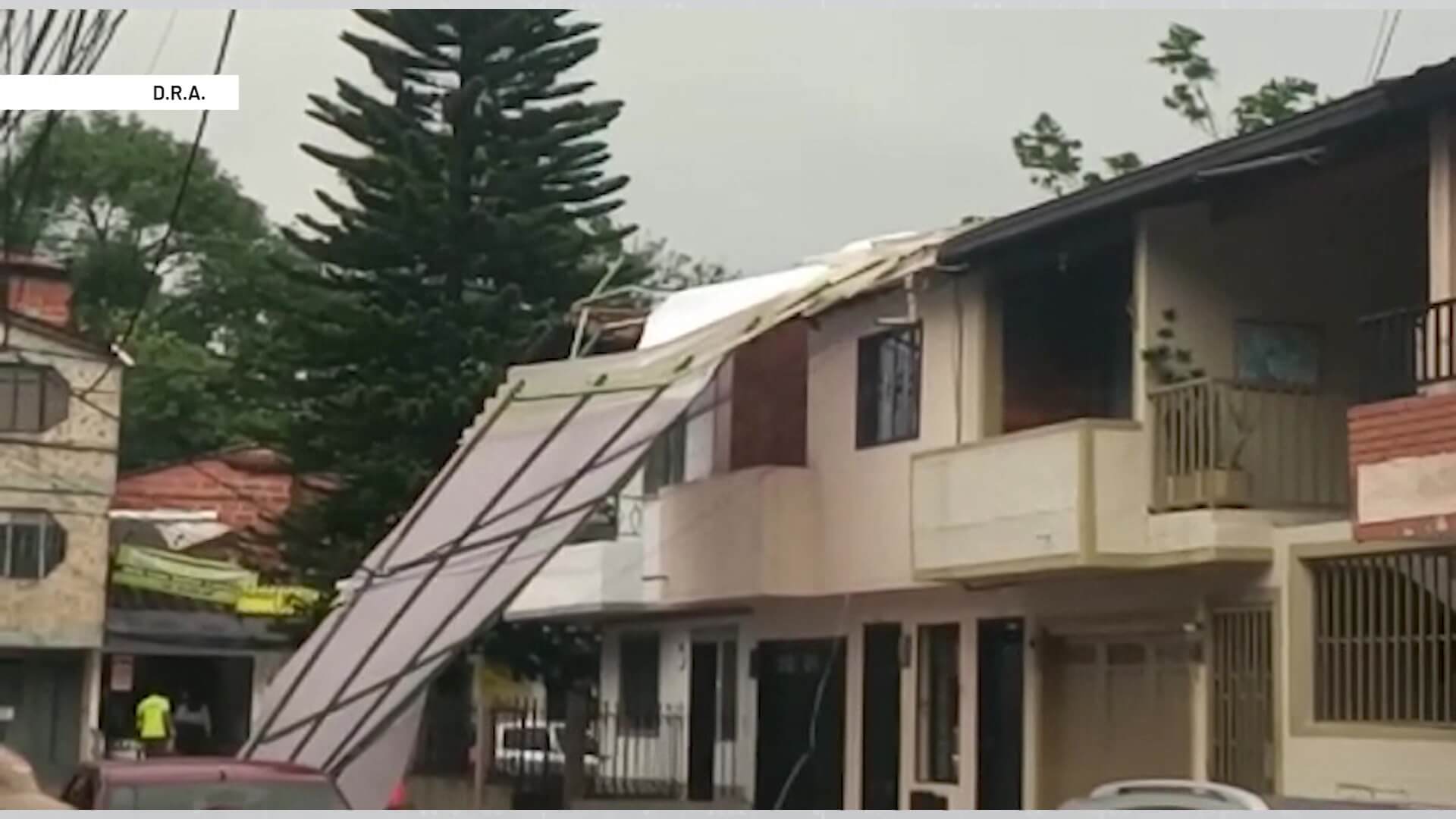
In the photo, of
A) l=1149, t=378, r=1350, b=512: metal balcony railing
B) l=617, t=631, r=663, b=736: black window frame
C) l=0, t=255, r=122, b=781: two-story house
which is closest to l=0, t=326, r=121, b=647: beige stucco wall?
l=0, t=255, r=122, b=781: two-story house

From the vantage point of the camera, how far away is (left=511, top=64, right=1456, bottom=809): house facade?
51.9ft

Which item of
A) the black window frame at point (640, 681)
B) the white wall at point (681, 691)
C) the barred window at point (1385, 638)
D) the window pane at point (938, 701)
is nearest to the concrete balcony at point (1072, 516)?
the barred window at point (1385, 638)

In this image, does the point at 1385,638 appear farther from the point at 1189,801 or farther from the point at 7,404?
the point at 7,404

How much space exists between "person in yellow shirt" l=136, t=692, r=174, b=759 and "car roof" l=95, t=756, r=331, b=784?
57.2 ft

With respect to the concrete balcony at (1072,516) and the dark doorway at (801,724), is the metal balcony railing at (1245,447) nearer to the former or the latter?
the concrete balcony at (1072,516)

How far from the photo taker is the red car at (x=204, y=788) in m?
13.0

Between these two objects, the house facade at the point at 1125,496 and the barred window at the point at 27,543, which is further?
the barred window at the point at 27,543

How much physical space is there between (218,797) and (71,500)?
2123 cm

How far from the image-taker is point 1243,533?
1705cm

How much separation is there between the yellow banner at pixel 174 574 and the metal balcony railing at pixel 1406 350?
2005 cm

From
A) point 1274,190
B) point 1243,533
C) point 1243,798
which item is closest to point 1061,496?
point 1243,533

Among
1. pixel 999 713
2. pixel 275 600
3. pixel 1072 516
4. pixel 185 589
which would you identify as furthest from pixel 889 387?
pixel 185 589

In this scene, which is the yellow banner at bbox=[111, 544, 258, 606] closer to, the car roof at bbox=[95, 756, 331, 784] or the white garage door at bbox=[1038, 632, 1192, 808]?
the white garage door at bbox=[1038, 632, 1192, 808]

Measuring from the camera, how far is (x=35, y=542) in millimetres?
33375
